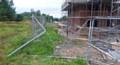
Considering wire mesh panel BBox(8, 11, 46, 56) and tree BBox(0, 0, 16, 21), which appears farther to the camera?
tree BBox(0, 0, 16, 21)

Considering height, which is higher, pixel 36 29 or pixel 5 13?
pixel 5 13

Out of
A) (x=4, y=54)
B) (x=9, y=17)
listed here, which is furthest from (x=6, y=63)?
(x=9, y=17)

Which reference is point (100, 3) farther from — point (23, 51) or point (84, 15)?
point (23, 51)

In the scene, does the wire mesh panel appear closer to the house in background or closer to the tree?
the house in background

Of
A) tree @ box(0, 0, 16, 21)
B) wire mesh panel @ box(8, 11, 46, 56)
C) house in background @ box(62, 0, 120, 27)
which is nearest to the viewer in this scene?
wire mesh panel @ box(8, 11, 46, 56)

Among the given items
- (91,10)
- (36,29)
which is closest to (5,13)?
(91,10)

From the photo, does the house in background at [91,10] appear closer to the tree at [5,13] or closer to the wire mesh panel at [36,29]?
the wire mesh panel at [36,29]

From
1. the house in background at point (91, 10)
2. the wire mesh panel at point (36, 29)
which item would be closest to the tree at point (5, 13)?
the house in background at point (91, 10)

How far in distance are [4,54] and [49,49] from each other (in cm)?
234

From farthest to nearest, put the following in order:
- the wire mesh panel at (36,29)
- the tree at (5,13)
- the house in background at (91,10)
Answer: the tree at (5,13) < the house in background at (91,10) < the wire mesh panel at (36,29)

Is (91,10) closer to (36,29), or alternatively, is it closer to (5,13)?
(36,29)

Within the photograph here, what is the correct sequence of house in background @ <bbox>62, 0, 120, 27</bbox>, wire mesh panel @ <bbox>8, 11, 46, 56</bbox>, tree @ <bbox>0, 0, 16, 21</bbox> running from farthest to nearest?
1. tree @ <bbox>0, 0, 16, 21</bbox>
2. house in background @ <bbox>62, 0, 120, 27</bbox>
3. wire mesh panel @ <bbox>8, 11, 46, 56</bbox>

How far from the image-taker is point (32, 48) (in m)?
11.6

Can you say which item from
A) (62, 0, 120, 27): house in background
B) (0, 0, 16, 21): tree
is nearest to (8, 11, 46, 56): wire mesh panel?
(62, 0, 120, 27): house in background
